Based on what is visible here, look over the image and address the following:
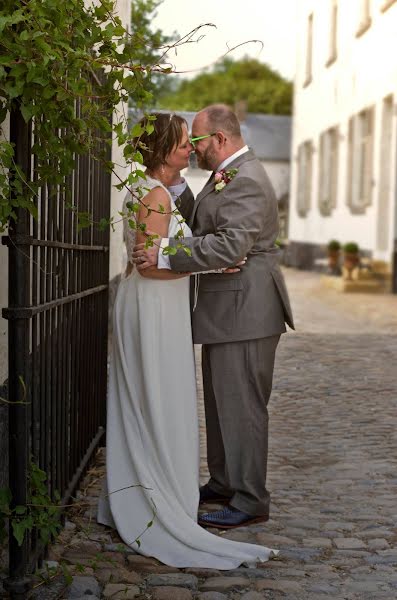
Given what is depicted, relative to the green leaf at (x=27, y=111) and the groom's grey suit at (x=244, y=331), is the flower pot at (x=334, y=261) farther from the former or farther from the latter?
the green leaf at (x=27, y=111)

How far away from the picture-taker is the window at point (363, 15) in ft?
75.5

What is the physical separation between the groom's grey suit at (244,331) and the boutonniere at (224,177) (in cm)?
3

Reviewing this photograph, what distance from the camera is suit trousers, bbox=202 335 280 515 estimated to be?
4.82m

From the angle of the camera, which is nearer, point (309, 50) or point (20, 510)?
point (20, 510)

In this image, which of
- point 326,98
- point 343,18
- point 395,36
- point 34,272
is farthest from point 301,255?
point 34,272

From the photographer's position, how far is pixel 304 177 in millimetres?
31703

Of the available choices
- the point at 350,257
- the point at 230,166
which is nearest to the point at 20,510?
the point at 230,166

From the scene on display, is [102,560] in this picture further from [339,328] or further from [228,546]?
[339,328]

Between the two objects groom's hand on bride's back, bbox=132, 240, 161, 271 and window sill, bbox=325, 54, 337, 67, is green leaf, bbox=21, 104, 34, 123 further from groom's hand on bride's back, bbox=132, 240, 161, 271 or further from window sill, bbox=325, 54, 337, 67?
window sill, bbox=325, 54, 337, 67

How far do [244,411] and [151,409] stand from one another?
49 centimetres

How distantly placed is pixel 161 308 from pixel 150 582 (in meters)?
1.21

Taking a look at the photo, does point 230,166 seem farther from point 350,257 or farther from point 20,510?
point 350,257

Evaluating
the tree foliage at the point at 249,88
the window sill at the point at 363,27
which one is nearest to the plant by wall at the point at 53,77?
the window sill at the point at 363,27

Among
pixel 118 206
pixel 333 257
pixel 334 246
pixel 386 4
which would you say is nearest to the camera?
pixel 118 206
